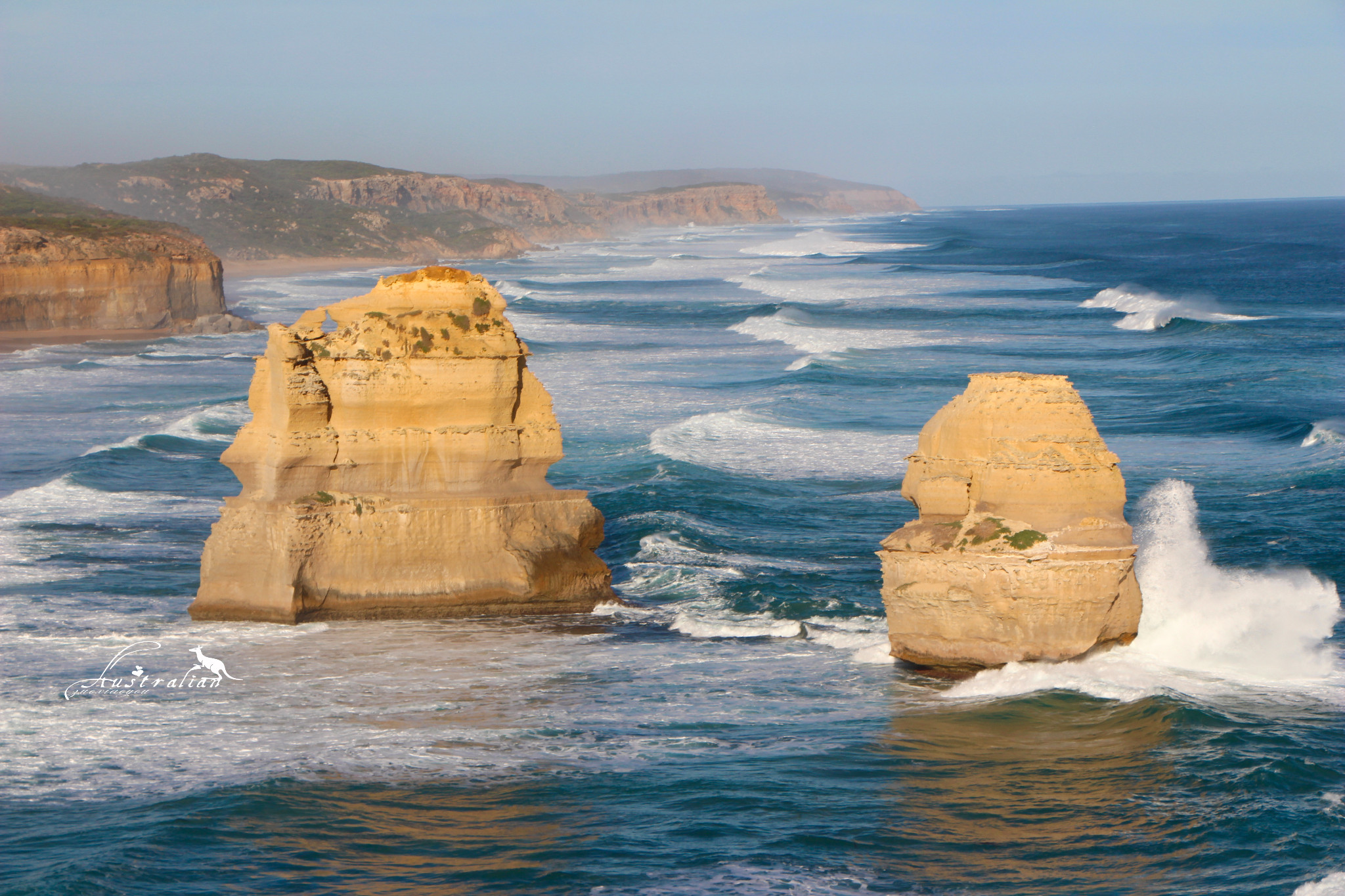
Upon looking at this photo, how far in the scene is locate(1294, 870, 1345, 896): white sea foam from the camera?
1053 centimetres

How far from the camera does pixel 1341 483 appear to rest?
1073 inches

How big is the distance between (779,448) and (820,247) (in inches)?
4700

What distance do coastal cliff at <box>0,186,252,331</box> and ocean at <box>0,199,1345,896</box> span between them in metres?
30.6

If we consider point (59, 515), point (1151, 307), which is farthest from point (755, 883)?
point (1151, 307)

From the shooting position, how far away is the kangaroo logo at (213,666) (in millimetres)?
16562

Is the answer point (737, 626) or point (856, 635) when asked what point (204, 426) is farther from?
point (856, 635)

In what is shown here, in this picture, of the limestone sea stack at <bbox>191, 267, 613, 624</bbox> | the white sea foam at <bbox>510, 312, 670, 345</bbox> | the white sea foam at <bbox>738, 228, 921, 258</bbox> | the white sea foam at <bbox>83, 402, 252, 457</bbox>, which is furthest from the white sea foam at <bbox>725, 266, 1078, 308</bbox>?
the limestone sea stack at <bbox>191, 267, 613, 624</bbox>

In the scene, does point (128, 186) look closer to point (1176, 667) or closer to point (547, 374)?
point (547, 374)

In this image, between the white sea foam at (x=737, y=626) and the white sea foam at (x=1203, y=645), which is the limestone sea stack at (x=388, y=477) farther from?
the white sea foam at (x=1203, y=645)

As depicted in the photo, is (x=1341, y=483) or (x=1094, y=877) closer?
(x=1094, y=877)

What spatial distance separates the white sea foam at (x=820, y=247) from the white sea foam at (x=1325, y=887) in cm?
12108

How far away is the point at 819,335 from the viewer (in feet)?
188

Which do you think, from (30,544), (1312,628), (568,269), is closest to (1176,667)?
(1312,628)

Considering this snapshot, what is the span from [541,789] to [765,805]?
2057 millimetres
